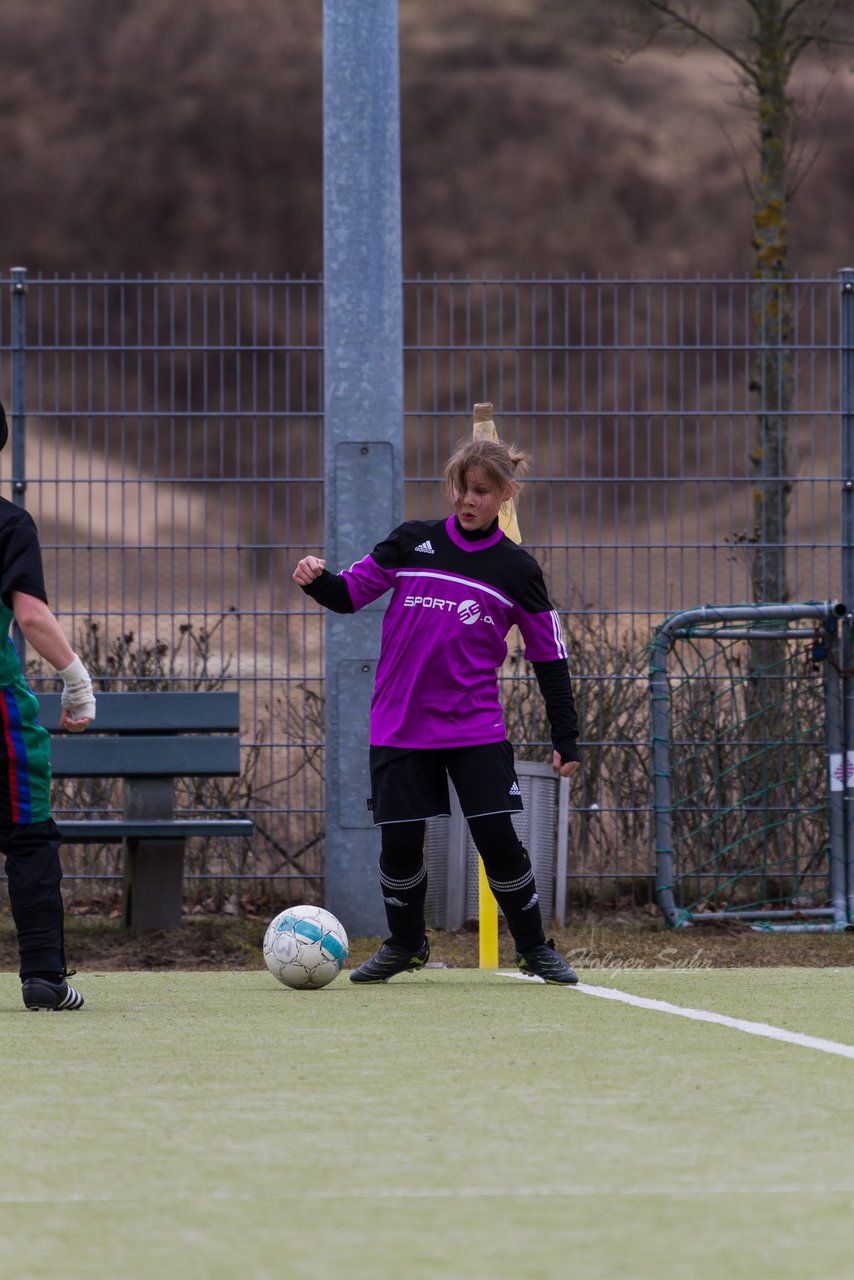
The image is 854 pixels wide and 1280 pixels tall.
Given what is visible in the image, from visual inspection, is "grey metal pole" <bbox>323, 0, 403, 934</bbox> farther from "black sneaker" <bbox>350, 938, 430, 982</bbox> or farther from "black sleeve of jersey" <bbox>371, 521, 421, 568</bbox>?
"black sleeve of jersey" <bbox>371, 521, 421, 568</bbox>

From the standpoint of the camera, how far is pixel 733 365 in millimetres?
9211

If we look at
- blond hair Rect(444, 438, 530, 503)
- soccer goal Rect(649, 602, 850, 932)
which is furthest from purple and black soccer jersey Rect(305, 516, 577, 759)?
soccer goal Rect(649, 602, 850, 932)

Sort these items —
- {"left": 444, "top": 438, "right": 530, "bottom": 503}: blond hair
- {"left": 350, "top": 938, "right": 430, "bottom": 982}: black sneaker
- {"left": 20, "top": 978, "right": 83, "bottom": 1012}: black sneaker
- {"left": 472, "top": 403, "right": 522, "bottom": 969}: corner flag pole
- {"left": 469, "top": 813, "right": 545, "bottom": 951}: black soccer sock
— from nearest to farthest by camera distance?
{"left": 20, "top": 978, "right": 83, "bottom": 1012}: black sneaker → {"left": 444, "top": 438, "right": 530, "bottom": 503}: blond hair → {"left": 469, "top": 813, "right": 545, "bottom": 951}: black soccer sock → {"left": 350, "top": 938, "right": 430, "bottom": 982}: black sneaker → {"left": 472, "top": 403, "right": 522, "bottom": 969}: corner flag pole

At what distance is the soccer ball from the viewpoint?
241 inches

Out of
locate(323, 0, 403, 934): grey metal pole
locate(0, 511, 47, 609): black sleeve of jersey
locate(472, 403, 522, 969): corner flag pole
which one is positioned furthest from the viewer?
locate(323, 0, 403, 934): grey metal pole

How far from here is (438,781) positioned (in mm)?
6031

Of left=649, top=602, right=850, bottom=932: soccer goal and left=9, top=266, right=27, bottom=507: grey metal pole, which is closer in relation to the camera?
left=9, top=266, right=27, bottom=507: grey metal pole

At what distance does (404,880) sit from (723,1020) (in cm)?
130

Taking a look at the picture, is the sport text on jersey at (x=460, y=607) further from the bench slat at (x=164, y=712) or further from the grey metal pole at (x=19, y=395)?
the grey metal pole at (x=19, y=395)

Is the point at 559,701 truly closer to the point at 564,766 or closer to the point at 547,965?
the point at 564,766

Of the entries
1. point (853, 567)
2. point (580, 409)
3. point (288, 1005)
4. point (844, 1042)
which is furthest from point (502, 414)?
point (844, 1042)

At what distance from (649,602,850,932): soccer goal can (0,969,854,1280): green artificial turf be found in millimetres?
3589

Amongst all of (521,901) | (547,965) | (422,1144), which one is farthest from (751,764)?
(422,1144)

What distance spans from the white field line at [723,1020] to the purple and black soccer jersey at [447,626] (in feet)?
2.41
